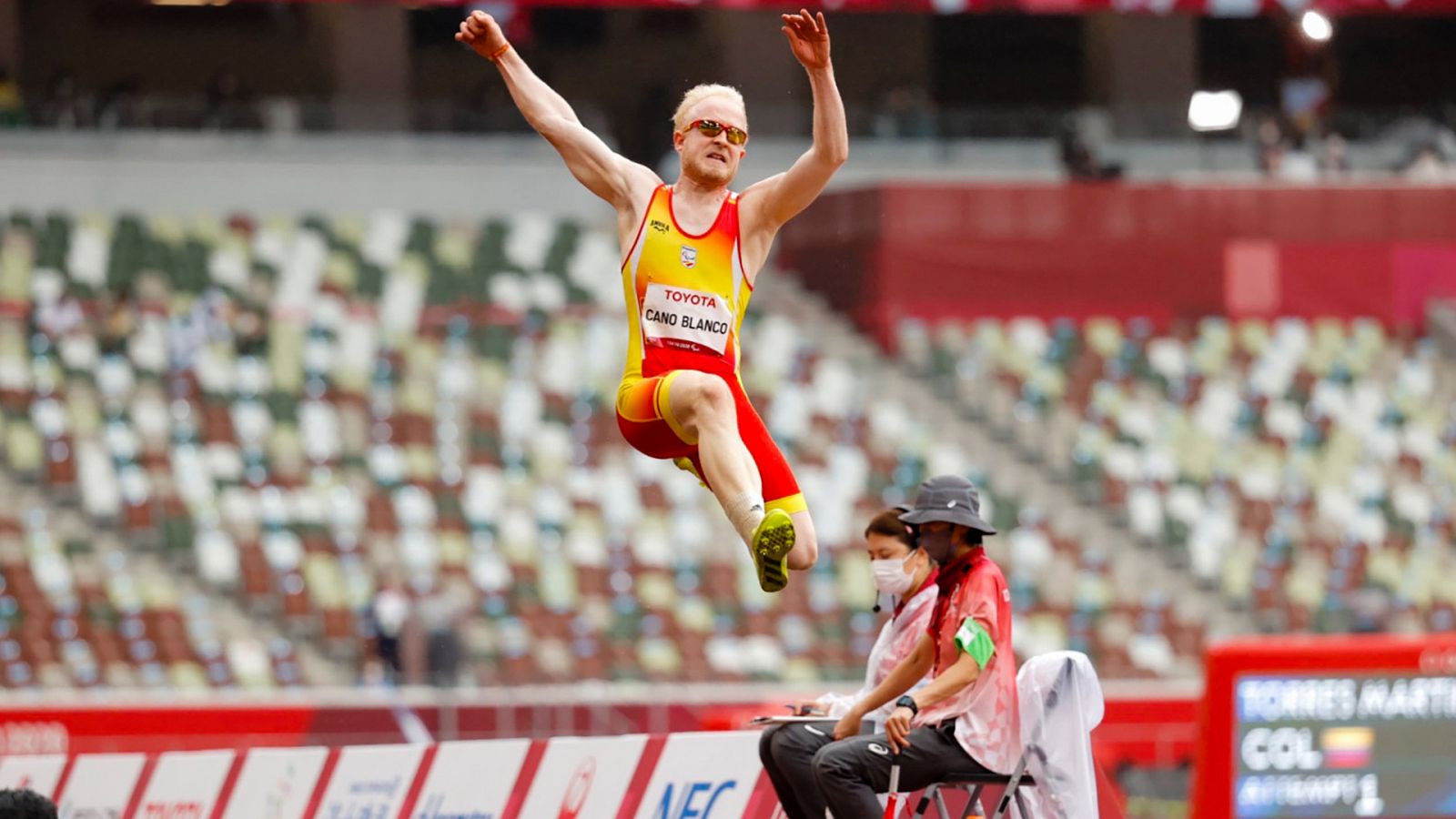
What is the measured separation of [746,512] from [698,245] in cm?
95

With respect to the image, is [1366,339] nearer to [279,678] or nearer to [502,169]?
[502,169]

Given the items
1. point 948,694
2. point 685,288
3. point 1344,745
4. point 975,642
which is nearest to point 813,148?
point 685,288

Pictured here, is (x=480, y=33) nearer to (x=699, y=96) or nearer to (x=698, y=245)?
(x=699, y=96)

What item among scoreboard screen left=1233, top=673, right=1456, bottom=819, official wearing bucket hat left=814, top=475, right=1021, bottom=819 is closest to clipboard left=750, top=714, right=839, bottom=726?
official wearing bucket hat left=814, top=475, right=1021, bottom=819

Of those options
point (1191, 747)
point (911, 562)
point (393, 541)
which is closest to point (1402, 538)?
point (1191, 747)

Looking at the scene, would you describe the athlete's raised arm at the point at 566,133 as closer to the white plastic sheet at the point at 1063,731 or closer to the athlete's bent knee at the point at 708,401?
the athlete's bent knee at the point at 708,401

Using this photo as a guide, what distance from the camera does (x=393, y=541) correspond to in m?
18.9

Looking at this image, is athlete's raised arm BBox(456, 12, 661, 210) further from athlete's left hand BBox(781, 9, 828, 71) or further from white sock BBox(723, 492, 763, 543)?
white sock BBox(723, 492, 763, 543)

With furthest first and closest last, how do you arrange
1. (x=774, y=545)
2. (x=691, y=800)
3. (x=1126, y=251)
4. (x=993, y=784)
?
(x=1126, y=251) < (x=691, y=800) < (x=993, y=784) < (x=774, y=545)

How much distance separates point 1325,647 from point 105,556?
33.2 feet

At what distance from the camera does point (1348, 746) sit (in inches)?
476

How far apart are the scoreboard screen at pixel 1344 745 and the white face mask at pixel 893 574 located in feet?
14.3

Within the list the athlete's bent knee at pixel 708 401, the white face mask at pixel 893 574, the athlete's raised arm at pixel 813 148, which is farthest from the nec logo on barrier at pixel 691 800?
the athlete's raised arm at pixel 813 148

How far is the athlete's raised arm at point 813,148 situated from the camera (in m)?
7.49
